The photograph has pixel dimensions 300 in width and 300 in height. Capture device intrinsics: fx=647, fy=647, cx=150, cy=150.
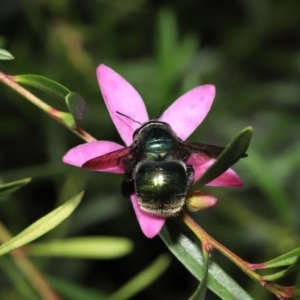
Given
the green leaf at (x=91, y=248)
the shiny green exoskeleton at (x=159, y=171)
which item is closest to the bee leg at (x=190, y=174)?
the shiny green exoskeleton at (x=159, y=171)

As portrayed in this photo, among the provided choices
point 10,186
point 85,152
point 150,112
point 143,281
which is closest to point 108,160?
point 85,152

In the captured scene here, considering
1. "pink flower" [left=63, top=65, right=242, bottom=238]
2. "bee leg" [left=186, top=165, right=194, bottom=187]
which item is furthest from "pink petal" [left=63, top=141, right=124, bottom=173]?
"bee leg" [left=186, top=165, right=194, bottom=187]

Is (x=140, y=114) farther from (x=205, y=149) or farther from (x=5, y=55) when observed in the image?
(x=5, y=55)

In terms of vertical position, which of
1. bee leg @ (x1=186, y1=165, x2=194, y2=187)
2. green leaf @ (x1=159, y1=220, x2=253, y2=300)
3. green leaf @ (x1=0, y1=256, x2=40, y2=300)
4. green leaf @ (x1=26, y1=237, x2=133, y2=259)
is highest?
bee leg @ (x1=186, y1=165, x2=194, y2=187)

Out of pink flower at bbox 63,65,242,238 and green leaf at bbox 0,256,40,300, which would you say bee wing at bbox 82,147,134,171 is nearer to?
pink flower at bbox 63,65,242,238

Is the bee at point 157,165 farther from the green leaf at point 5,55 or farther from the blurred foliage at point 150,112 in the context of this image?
the blurred foliage at point 150,112
